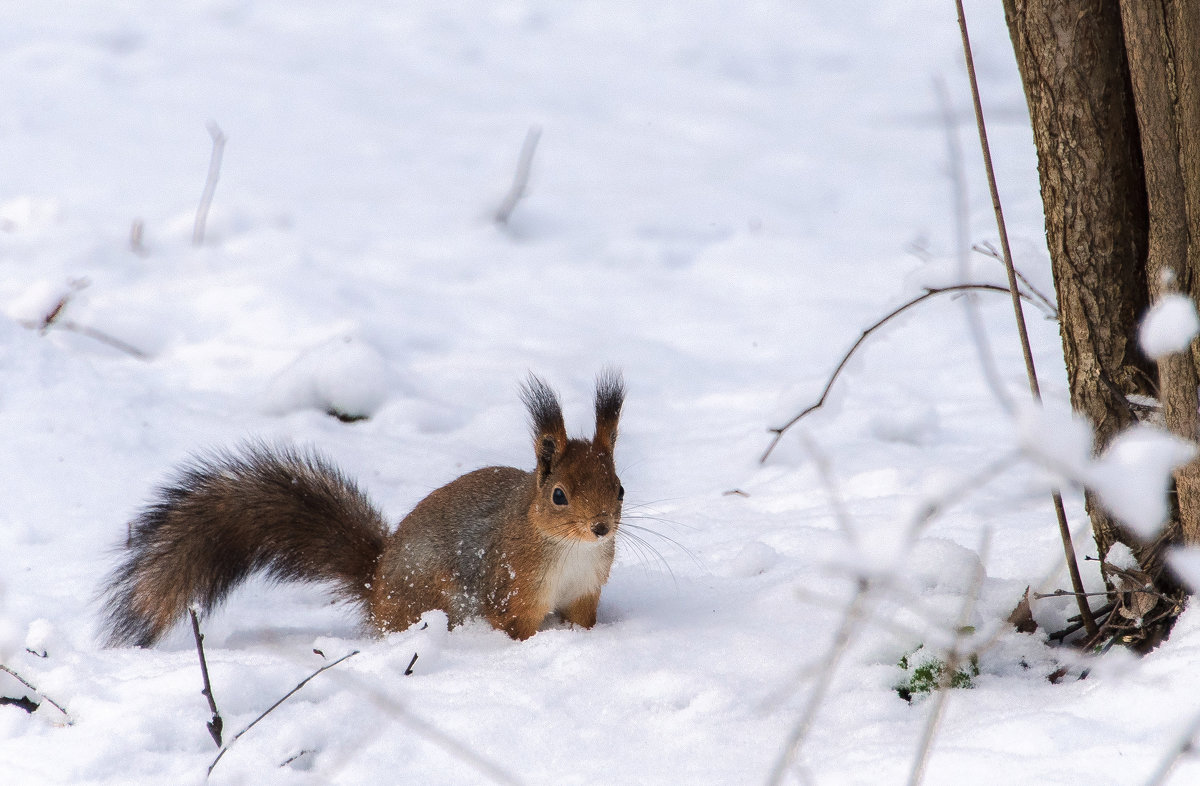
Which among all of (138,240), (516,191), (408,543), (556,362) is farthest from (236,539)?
(516,191)

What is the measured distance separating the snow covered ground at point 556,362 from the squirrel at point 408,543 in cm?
9

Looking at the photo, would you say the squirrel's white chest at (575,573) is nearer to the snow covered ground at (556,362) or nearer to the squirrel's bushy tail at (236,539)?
the snow covered ground at (556,362)

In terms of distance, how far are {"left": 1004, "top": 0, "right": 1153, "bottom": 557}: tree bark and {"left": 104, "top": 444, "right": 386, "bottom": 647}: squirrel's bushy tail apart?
60.5 inches

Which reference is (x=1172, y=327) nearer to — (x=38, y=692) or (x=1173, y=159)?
(x=1173, y=159)

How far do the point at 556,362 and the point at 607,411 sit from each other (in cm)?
156

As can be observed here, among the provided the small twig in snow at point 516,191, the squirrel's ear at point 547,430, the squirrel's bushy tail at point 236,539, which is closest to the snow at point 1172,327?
the squirrel's ear at point 547,430

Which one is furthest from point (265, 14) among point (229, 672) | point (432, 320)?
point (229, 672)

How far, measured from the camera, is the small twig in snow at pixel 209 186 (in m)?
4.68

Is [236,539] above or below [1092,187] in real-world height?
below

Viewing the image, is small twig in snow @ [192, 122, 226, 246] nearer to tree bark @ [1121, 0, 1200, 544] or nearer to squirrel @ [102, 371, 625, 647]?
squirrel @ [102, 371, 625, 647]

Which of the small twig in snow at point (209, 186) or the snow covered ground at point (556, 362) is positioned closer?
the snow covered ground at point (556, 362)

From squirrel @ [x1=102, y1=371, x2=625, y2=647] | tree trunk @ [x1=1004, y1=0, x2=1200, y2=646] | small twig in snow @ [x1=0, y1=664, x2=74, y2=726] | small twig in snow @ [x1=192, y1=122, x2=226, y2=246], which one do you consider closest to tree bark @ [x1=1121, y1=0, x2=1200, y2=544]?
tree trunk @ [x1=1004, y1=0, x2=1200, y2=646]

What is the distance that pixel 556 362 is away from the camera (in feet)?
12.8

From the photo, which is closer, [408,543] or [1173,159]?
[1173,159]
